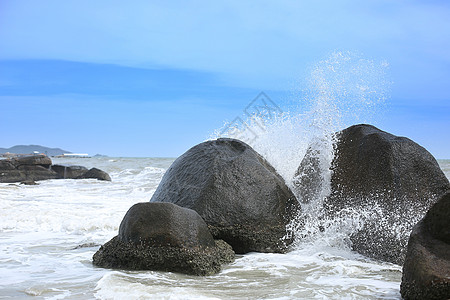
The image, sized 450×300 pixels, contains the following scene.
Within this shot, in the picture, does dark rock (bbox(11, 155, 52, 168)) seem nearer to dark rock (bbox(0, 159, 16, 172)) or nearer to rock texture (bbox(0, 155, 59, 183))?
rock texture (bbox(0, 155, 59, 183))

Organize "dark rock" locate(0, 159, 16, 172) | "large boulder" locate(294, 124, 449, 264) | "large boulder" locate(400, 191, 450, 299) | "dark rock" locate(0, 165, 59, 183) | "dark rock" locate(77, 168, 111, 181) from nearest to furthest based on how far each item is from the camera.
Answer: "large boulder" locate(400, 191, 450, 299), "large boulder" locate(294, 124, 449, 264), "dark rock" locate(77, 168, 111, 181), "dark rock" locate(0, 165, 59, 183), "dark rock" locate(0, 159, 16, 172)

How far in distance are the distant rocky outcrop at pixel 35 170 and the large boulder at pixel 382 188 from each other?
45.9ft

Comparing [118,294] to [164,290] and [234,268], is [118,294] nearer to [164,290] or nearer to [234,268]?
[164,290]

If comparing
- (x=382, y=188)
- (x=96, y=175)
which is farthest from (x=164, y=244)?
(x=96, y=175)

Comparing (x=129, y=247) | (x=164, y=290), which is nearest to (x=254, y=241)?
(x=129, y=247)

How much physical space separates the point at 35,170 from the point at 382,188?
675 inches

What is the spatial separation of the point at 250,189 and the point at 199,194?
60 centimetres

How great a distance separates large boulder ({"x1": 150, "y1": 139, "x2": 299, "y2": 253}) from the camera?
5215 millimetres

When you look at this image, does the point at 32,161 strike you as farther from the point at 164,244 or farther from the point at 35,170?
the point at 164,244

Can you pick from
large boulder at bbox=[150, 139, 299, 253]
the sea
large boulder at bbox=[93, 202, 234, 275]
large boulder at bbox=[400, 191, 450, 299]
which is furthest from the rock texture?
large boulder at bbox=[400, 191, 450, 299]

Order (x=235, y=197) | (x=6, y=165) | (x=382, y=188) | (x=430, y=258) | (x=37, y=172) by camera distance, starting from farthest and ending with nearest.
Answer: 1. (x=37, y=172)
2. (x=6, y=165)
3. (x=382, y=188)
4. (x=235, y=197)
5. (x=430, y=258)

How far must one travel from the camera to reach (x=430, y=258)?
3.39m

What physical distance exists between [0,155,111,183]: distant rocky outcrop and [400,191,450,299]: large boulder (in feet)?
52.4

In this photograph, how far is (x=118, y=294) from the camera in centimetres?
353
